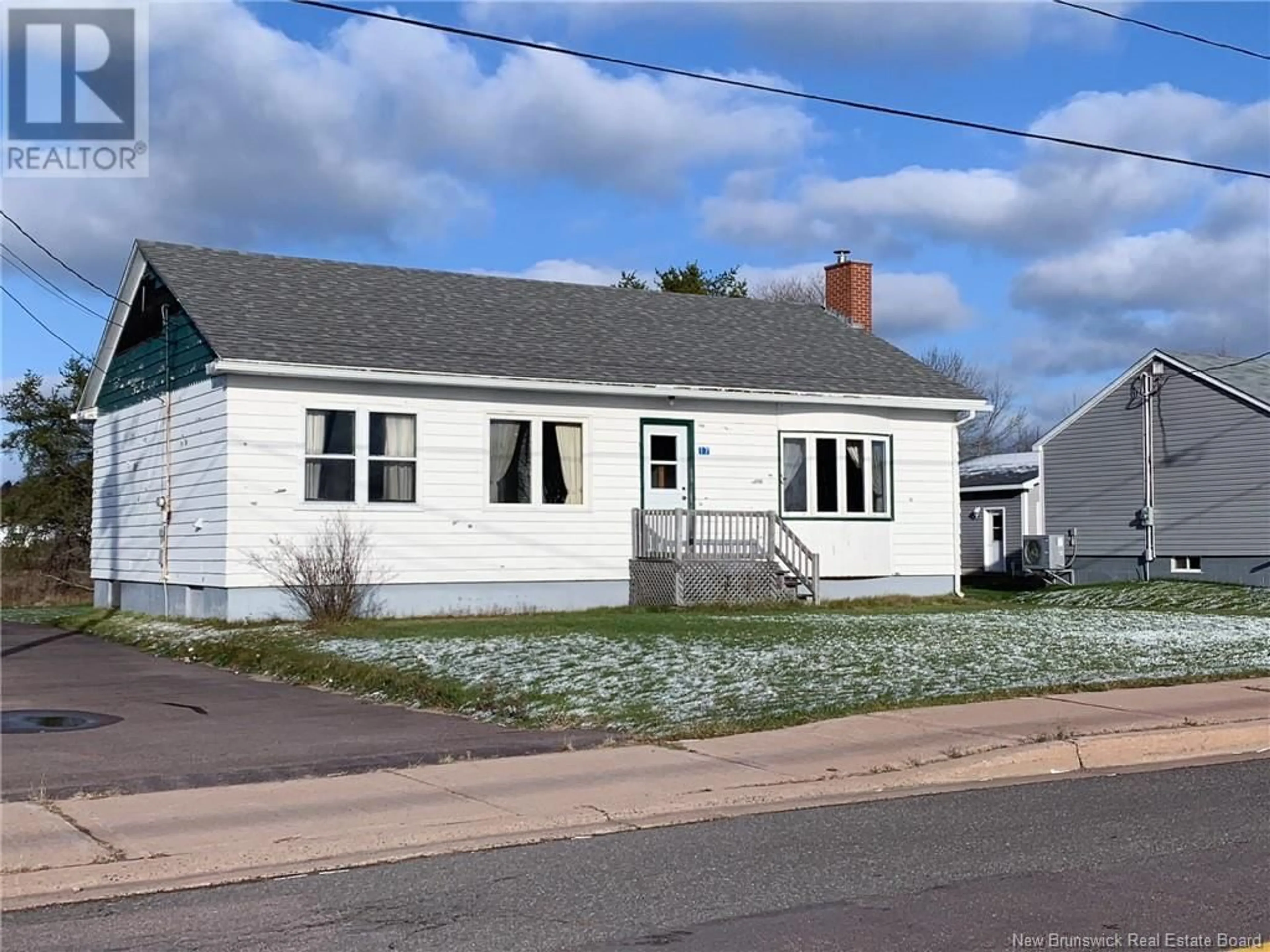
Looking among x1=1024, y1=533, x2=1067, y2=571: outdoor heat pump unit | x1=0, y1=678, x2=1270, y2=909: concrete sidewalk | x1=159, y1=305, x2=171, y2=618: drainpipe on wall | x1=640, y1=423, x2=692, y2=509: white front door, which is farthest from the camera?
x1=1024, y1=533, x2=1067, y2=571: outdoor heat pump unit

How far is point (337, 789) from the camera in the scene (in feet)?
32.0

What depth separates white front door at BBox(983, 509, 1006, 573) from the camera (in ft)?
155

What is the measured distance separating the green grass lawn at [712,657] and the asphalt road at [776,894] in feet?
11.3

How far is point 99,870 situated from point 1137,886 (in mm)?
5413

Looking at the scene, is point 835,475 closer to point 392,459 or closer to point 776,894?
point 392,459

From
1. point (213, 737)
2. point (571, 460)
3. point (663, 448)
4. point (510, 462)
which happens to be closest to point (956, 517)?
point (663, 448)

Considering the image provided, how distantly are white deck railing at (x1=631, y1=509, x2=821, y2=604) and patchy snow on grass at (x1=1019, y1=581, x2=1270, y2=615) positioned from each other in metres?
5.31

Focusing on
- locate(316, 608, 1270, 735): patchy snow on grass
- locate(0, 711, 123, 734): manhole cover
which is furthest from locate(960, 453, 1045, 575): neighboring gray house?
locate(0, 711, 123, 734): manhole cover

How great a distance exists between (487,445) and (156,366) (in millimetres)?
6051

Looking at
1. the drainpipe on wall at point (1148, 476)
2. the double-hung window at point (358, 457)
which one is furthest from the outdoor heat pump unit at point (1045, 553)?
the double-hung window at point (358, 457)

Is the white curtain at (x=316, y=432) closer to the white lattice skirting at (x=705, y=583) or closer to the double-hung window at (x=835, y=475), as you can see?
the white lattice skirting at (x=705, y=583)

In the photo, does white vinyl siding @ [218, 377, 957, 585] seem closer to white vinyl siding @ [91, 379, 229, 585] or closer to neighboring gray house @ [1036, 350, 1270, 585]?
white vinyl siding @ [91, 379, 229, 585]

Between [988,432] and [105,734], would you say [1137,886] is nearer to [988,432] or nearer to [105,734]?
[105,734]

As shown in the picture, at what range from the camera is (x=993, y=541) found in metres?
47.4
